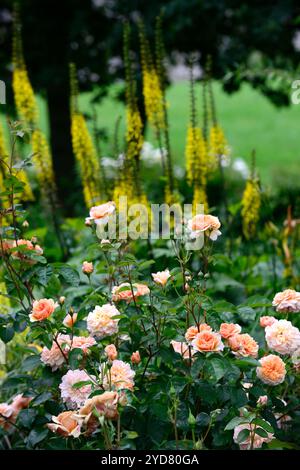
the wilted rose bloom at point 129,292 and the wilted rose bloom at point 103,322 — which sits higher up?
the wilted rose bloom at point 129,292

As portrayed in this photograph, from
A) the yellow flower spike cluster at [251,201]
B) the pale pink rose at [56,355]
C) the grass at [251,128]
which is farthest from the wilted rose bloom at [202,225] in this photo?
the grass at [251,128]

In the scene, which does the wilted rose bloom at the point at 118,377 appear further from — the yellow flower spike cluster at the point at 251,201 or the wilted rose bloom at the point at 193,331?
the yellow flower spike cluster at the point at 251,201

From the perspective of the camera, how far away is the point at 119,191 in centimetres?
352

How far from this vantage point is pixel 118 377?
6.87 ft

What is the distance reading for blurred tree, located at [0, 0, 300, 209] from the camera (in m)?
5.87

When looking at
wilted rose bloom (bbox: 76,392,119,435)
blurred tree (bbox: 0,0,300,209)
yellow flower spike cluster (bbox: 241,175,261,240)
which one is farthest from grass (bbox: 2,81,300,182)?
wilted rose bloom (bbox: 76,392,119,435)

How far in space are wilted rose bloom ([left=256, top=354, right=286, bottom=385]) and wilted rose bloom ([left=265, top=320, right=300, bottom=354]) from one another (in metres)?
0.04

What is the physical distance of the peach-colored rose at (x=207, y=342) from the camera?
2.06m

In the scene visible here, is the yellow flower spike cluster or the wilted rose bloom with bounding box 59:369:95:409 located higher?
the yellow flower spike cluster

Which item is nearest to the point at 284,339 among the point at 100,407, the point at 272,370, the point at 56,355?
the point at 272,370

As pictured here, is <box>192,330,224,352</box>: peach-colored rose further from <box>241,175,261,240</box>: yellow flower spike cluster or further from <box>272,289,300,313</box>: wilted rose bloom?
<box>241,175,261,240</box>: yellow flower spike cluster

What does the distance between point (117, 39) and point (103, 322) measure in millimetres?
4486

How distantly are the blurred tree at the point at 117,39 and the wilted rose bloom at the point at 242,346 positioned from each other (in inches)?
128

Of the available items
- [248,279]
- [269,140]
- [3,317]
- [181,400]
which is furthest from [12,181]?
[269,140]
